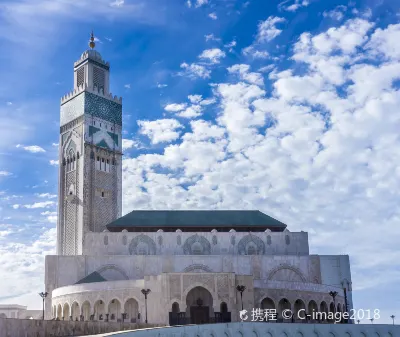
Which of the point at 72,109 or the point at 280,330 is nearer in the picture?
the point at 280,330

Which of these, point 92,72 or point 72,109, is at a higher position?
point 92,72

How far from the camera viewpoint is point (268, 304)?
44.1 metres

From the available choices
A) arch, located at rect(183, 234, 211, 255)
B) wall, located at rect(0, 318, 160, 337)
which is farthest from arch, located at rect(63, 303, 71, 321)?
wall, located at rect(0, 318, 160, 337)

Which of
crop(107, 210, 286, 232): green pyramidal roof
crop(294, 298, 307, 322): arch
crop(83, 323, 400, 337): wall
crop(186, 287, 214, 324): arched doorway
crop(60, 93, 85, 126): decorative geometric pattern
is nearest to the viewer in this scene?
crop(83, 323, 400, 337): wall

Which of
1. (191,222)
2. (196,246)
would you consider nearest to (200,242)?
(196,246)

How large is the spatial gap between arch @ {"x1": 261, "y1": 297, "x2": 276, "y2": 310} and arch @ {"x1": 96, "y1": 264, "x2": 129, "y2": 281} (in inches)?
512

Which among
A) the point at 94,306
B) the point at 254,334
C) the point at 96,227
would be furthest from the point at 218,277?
the point at 96,227

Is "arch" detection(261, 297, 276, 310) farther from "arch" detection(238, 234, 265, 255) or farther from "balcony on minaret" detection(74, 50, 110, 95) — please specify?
"balcony on minaret" detection(74, 50, 110, 95)

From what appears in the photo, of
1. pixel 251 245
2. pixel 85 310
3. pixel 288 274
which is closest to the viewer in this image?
pixel 85 310

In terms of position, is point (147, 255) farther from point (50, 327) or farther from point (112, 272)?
point (50, 327)

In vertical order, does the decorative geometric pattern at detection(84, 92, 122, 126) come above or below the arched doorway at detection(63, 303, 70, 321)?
above

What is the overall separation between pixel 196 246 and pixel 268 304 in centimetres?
1106

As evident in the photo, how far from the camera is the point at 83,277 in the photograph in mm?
49781

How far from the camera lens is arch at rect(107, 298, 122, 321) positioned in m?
43.3
